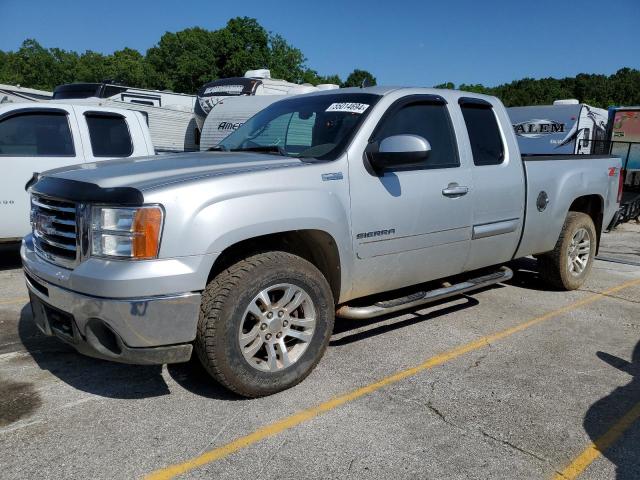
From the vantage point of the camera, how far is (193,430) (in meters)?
2.89

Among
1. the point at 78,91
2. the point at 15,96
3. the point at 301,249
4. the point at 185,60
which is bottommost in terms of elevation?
the point at 301,249

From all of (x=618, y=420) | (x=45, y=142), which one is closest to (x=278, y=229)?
(x=618, y=420)

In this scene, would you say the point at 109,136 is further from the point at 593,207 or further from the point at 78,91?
the point at 78,91

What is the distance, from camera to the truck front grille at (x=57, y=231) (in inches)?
116

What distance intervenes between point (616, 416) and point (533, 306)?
89.7 inches

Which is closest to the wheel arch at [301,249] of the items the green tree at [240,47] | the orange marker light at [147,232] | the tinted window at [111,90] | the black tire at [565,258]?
the orange marker light at [147,232]

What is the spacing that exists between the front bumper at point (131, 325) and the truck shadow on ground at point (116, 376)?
1.70 ft

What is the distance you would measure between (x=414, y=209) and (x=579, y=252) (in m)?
3.09

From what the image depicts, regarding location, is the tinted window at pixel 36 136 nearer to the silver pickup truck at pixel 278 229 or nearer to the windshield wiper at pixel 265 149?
the silver pickup truck at pixel 278 229

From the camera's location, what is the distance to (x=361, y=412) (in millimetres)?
3131

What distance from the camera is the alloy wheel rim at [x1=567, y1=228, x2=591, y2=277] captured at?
19.1 feet

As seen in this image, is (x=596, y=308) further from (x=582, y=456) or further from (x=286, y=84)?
(x=286, y=84)

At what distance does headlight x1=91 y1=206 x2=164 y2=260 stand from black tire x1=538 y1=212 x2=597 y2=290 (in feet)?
14.2

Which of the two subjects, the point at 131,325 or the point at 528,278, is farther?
the point at 528,278
